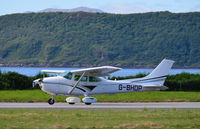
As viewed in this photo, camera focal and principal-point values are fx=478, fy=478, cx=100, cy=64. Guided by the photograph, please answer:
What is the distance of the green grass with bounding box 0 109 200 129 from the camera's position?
16172 millimetres

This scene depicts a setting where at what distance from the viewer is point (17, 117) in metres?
18.5

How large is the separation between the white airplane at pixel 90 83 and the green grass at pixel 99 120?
596 centimetres

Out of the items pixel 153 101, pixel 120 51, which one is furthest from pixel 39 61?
pixel 153 101

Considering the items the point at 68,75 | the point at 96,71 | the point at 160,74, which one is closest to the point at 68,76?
the point at 68,75

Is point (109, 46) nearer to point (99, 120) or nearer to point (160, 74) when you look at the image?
point (160, 74)

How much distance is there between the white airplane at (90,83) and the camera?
26375 millimetres

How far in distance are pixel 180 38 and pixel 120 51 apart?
24286 millimetres

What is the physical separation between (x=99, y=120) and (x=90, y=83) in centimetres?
971

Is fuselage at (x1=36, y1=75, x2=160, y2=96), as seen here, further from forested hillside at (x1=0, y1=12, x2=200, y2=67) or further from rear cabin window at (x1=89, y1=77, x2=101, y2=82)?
forested hillside at (x1=0, y1=12, x2=200, y2=67)

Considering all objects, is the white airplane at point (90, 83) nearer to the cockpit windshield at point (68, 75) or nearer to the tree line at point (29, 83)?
the cockpit windshield at point (68, 75)

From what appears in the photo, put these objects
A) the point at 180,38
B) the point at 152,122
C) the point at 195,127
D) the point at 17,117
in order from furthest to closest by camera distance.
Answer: the point at 180,38, the point at 17,117, the point at 152,122, the point at 195,127

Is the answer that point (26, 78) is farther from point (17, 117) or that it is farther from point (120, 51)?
point (120, 51)

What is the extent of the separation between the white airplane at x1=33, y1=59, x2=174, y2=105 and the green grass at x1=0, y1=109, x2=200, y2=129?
235 inches

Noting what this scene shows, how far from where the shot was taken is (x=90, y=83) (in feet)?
89.9
